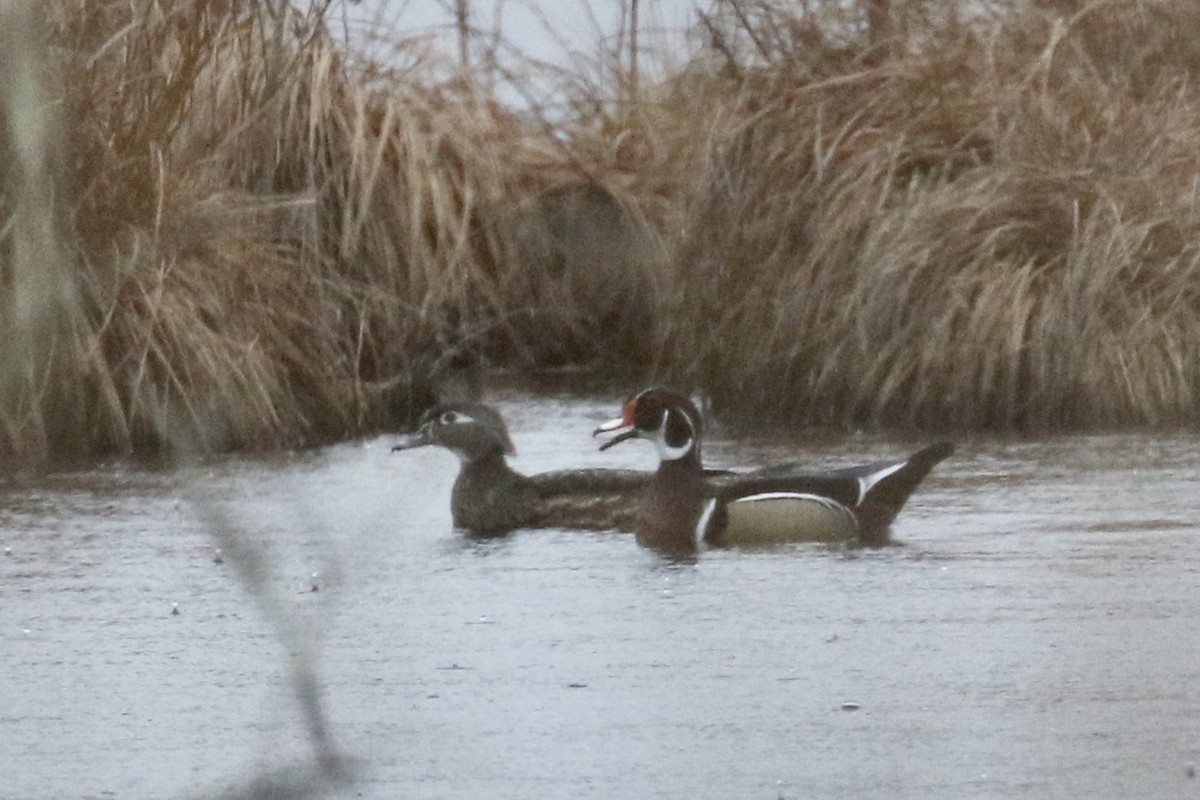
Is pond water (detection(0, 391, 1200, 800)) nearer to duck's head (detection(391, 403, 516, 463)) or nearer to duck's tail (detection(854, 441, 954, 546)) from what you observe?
duck's tail (detection(854, 441, 954, 546))

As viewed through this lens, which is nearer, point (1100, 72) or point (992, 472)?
point (992, 472)

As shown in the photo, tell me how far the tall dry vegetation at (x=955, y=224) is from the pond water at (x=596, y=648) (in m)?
1.17

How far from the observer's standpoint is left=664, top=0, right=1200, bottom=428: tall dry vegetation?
10.9 m

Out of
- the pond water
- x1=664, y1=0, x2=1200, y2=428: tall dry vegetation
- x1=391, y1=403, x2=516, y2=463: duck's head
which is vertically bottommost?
the pond water

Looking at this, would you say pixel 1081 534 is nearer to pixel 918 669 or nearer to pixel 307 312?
pixel 918 669

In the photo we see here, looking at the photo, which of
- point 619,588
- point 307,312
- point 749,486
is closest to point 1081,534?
point 749,486

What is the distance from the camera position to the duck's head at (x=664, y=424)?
28.1 ft

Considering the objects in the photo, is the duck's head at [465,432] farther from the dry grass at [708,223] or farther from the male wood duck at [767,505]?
the dry grass at [708,223]

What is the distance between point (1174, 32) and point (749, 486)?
4989 millimetres

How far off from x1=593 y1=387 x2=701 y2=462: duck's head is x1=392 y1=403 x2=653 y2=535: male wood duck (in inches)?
6.8

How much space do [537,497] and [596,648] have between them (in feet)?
8.43

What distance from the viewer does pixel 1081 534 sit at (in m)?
8.22

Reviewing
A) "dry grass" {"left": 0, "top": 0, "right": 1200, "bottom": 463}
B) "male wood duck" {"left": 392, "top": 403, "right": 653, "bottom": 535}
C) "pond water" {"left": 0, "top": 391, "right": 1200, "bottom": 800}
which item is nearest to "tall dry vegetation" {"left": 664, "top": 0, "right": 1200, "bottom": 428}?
"dry grass" {"left": 0, "top": 0, "right": 1200, "bottom": 463}

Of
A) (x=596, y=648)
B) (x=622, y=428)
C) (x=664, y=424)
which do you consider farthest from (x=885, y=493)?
(x=596, y=648)
